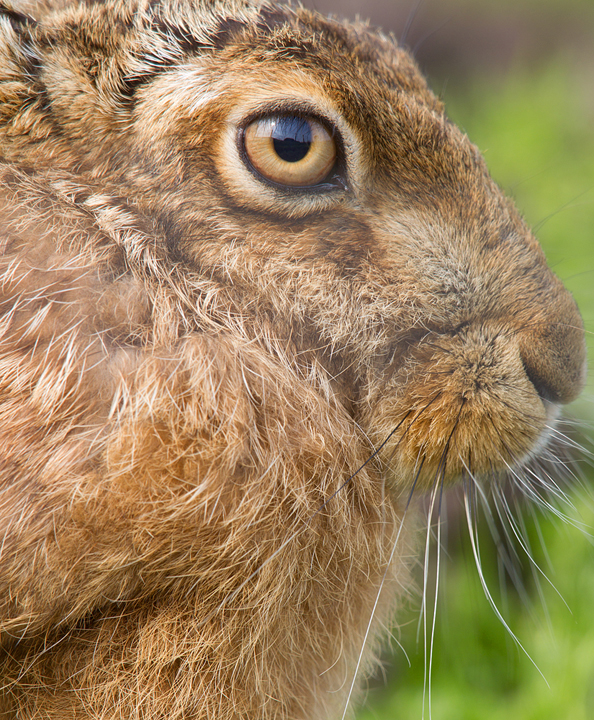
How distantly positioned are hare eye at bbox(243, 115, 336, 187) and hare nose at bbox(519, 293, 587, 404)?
29cm

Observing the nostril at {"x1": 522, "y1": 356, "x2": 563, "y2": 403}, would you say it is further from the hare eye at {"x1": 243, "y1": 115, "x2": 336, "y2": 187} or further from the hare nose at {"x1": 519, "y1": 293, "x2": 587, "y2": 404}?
the hare eye at {"x1": 243, "y1": 115, "x2": 336, "y2": 187}

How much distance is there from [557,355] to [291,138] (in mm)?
380

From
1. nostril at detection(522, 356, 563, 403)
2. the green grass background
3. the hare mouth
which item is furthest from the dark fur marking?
the green grass background

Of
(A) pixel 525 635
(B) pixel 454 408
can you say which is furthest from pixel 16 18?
(A) pixel 525 635

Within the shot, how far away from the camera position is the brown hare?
59 centimetres

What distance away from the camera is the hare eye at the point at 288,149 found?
2.10 feet

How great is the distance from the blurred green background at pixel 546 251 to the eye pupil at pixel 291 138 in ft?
1.80

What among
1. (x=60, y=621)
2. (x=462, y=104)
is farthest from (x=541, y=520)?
(x=462, y=104)

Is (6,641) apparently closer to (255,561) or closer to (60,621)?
(60,621)

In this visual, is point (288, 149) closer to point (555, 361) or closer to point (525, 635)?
point (555, 361)

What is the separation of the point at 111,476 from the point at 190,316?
0.17 m

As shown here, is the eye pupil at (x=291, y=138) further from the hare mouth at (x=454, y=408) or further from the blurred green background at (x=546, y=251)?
the blurred green background at (x=546, y=251)

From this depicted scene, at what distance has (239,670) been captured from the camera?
0.68 metres

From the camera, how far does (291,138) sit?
→ 25.5 inches
